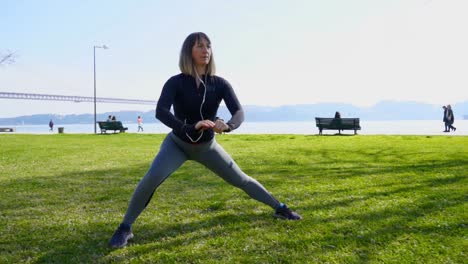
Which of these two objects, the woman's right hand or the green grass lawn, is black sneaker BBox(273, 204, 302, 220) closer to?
the green grass lawn

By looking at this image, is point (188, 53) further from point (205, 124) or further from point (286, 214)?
point (286, 214)

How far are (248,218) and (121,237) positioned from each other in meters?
1.82

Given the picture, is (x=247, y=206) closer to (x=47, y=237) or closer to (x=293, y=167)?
(x=47, y=237)

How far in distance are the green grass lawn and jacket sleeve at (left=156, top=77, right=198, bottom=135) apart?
1350 mm

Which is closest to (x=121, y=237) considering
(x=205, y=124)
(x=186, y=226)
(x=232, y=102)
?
(x=186, y=226)

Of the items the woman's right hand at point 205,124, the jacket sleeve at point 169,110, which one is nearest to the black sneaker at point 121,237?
the jacket sleeve at point 169,110

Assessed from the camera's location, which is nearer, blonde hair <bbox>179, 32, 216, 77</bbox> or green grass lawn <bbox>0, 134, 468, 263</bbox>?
green grass lawn <bbox>0, 134, 468, 263</bbox>

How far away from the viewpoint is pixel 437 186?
7.09 metres

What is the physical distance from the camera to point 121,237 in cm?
429

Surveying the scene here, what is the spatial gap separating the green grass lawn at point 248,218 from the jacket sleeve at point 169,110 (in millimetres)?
1350

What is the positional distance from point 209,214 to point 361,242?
227 cm

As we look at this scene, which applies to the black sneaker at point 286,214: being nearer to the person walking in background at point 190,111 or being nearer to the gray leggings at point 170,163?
the gray leggings at point 170,163

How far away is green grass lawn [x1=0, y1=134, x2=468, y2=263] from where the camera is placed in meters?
3.98

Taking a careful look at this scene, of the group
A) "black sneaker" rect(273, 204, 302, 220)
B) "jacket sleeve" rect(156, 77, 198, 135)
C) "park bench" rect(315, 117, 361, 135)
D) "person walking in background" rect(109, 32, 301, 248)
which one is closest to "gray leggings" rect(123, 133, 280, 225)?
"person walking in background" rect(109, 32, 301, 248)
